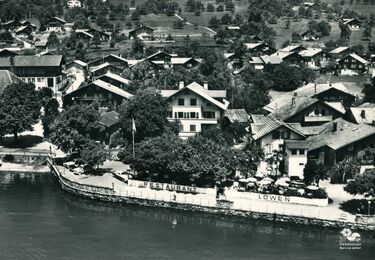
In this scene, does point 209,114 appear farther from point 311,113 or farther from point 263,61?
point 263,61

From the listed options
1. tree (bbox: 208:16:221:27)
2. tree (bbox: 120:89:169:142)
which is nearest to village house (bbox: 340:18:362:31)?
tree (bbox: 208:16:221:27)

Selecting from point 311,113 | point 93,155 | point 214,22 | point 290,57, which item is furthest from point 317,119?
point 214,22

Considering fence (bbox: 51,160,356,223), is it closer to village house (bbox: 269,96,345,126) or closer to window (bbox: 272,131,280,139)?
window (bbox: 272,131,280,139)

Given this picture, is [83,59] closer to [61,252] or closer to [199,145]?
[199,145]

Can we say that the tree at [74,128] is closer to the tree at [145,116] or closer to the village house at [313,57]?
the tree at [145,116]

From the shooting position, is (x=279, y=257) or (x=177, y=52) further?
(x=177, y=52)

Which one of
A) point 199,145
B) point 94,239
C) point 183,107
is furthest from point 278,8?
point 94,239

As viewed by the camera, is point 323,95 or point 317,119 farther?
point 323,95
